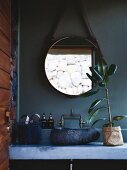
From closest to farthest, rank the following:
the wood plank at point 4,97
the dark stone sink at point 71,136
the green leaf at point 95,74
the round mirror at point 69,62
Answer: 1. the wood plank at point 4,97
2. the dark stone sink at point 71,136
3. the green leaf at point 95,74
4. the round mirror at point 69,62

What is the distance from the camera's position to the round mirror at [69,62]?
10.6 ft

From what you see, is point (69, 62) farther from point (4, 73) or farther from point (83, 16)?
point (4, 73)

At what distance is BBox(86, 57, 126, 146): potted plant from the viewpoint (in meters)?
2.84

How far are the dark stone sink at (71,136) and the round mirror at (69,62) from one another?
573 mm

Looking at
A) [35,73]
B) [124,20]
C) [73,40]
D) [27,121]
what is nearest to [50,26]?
[73,40]

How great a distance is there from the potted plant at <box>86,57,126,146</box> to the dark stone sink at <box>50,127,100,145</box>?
6.5 inches

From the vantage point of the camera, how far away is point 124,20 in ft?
10.9

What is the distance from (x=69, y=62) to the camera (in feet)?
10.7

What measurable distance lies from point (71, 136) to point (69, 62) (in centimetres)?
85

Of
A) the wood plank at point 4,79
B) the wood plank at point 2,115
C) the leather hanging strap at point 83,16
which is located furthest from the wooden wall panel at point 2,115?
the leather hanging strap at point 83,16

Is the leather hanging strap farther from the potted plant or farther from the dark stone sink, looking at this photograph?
the dark stone sink

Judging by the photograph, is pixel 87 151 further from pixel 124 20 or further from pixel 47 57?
pixel 124 20
